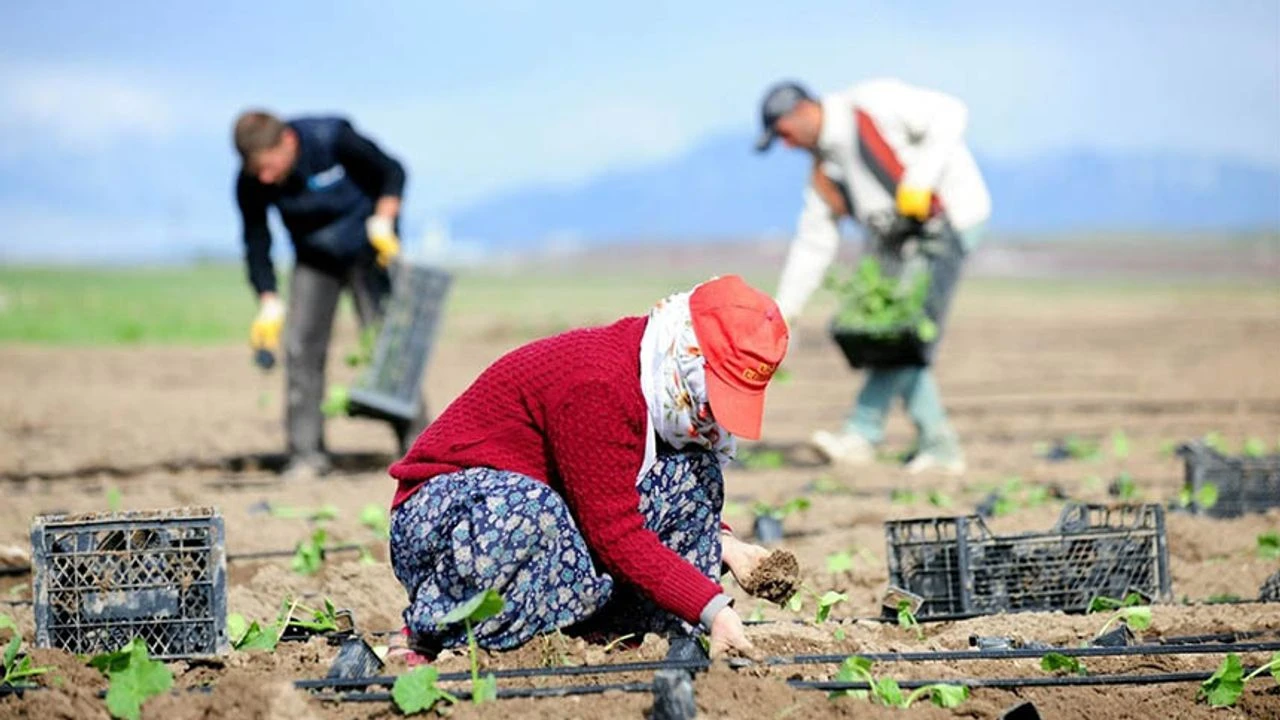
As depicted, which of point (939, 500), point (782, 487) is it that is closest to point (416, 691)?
point (939, 500)

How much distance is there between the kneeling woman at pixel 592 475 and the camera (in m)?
3.75

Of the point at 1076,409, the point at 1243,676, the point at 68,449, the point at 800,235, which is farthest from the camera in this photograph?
the point at 1076,409

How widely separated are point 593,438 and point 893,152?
4.96m

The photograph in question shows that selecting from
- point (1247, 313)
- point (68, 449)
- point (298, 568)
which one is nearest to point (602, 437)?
point (298, 568)

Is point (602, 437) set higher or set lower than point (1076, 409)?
higher

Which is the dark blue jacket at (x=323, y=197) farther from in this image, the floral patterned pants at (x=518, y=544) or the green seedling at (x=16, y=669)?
the green seedling at (x=16, y=669)

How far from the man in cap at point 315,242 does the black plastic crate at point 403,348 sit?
167mm

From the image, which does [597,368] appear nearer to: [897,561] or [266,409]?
[897,561]

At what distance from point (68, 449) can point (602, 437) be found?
23.6 ft

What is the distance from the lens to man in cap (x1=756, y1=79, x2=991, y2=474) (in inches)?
326

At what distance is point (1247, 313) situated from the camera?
28000 millimetres

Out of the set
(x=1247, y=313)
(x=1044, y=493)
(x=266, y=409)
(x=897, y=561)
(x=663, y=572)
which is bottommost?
(x=1247, y=313)

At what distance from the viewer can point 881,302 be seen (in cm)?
859

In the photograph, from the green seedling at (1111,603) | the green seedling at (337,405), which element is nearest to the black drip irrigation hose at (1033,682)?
the green seedling at (1111,603)
